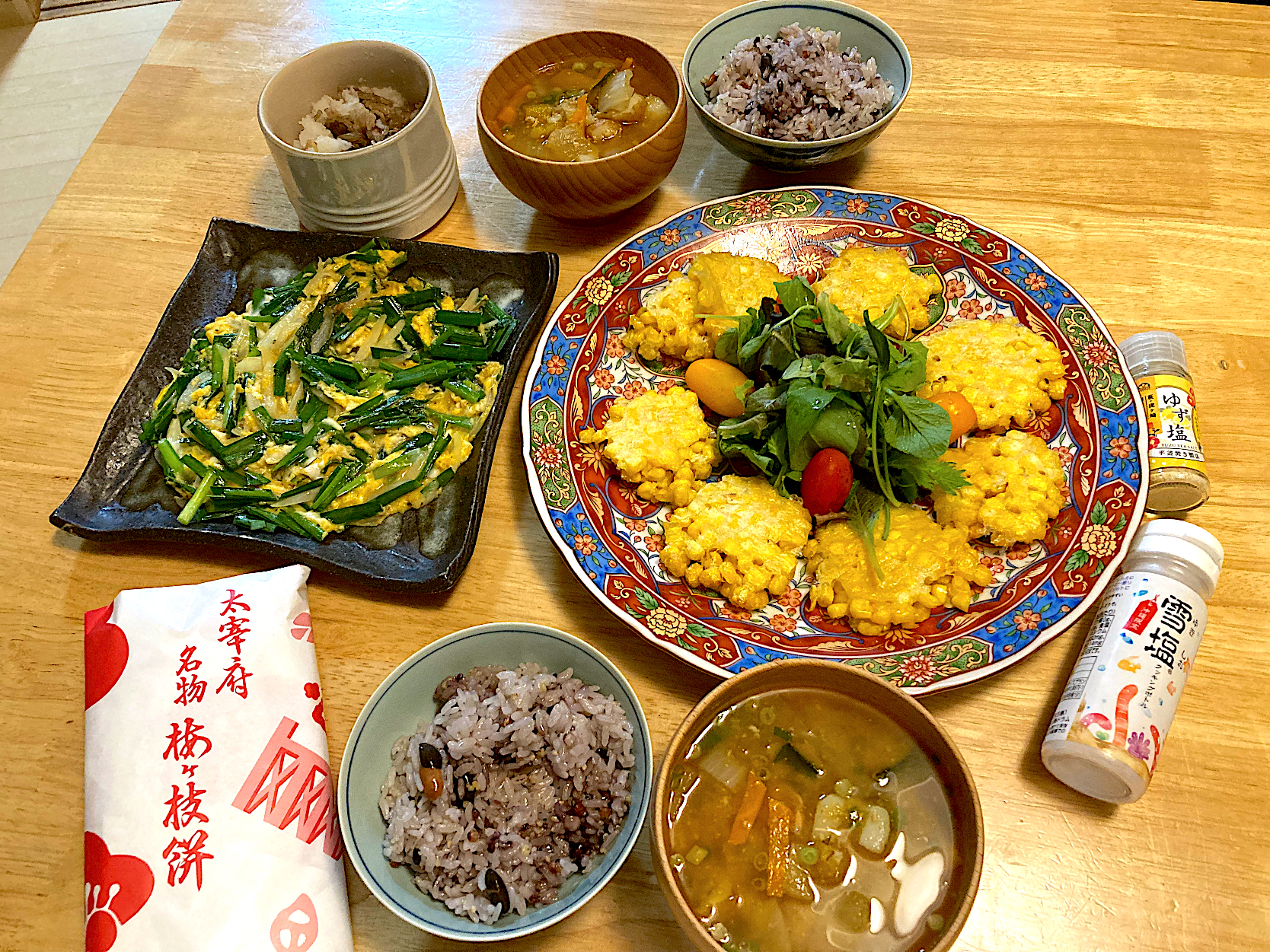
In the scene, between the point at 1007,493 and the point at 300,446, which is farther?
the point at 300,446

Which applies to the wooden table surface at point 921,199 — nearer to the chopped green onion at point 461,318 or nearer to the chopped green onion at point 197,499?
the chopped green onion at point 197,499

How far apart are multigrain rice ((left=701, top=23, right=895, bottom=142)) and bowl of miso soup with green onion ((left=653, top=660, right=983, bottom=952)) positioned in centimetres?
165

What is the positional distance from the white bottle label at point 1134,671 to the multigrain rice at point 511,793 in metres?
0.83

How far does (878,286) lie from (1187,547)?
920mm

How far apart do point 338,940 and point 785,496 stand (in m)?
1.23

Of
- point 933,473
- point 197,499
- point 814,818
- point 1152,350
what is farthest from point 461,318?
point 1152,350

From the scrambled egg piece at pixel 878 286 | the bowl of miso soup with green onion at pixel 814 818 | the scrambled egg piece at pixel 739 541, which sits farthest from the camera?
the scrambled egg piece at pixel 878 286

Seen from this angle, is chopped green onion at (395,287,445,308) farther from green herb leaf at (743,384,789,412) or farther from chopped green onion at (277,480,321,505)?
green herb leaf at (743,384,789,412)

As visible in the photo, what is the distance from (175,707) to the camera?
66.0 inches

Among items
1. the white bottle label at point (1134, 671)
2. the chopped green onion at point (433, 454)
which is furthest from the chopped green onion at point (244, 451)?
the white bottle label at point (1134, 671)

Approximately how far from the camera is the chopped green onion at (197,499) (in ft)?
6.56

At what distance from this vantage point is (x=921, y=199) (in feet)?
8.44

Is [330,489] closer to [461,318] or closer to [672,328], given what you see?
[461,318]

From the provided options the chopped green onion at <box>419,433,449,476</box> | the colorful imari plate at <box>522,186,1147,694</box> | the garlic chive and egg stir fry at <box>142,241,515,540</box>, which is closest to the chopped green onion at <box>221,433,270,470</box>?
the garlic chive and egg stir fry at <box>142,241,515,540</box>
